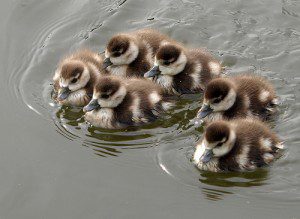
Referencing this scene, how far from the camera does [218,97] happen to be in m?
4.79

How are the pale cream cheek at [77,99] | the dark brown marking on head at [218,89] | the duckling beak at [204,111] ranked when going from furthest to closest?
the pale cream cheek at [77,99] → the duckling beak at [204,111] → the dark brown marking on head at [218,89]

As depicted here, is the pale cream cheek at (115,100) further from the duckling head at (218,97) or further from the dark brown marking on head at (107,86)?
the duckling head at (218,97)

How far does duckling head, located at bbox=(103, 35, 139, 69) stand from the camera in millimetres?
5348

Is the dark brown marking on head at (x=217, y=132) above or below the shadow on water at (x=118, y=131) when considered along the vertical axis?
above

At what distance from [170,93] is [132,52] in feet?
1.39

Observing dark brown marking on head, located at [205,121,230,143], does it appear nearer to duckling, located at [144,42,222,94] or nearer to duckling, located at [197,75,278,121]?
duckling, located at [197,75,278,121]

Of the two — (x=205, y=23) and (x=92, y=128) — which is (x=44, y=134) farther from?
(x=205, y=23)

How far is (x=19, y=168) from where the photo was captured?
15.5ft

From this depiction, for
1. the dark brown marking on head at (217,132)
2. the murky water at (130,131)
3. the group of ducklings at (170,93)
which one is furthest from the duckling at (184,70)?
the dark brown marking on head at (217,132)

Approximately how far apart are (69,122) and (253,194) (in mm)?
1510

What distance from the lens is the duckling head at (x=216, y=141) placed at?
4.42 metres

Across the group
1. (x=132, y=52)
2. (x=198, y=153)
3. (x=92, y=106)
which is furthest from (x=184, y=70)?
(x=198, y=153)

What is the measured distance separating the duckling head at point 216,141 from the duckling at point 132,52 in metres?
1.14

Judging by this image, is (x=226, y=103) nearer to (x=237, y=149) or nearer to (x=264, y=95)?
(x=264, y=95)
